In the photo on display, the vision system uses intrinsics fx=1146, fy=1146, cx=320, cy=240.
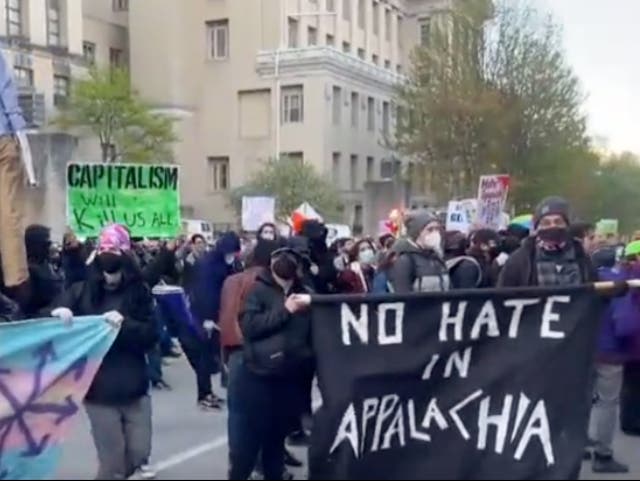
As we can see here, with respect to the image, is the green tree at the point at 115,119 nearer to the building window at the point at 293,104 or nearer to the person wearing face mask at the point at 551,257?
the building window at the point at 293,104

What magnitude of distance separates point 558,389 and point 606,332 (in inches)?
95.9

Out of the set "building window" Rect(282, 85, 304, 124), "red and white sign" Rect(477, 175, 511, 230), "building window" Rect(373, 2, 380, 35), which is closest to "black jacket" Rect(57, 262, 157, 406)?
"red and white sign" Rect(477, 175, 511, 230)

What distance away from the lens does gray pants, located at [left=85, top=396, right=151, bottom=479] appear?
20.8 feet

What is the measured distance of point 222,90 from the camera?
6044 centimetres

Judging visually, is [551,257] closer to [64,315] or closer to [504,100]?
[64,315]

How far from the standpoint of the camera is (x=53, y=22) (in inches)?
2014

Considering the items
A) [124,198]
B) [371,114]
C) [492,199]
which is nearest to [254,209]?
[492,199]

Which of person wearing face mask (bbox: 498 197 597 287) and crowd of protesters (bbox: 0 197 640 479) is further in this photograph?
person wearing face mask (bbox: 498 197 597 287)

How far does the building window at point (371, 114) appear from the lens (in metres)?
63.5

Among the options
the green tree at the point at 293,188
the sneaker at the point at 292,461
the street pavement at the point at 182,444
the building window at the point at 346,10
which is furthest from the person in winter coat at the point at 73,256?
the building window at the point at 346,10

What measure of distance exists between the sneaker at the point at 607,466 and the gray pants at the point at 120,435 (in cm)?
312

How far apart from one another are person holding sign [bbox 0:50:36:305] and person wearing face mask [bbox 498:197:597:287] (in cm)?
292

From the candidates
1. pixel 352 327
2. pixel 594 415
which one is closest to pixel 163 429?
pixel 594 415

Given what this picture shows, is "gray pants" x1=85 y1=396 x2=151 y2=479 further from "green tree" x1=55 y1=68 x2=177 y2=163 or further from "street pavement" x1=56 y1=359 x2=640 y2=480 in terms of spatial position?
"green tree" x1=55 y1=68 x2=177 y2=163
